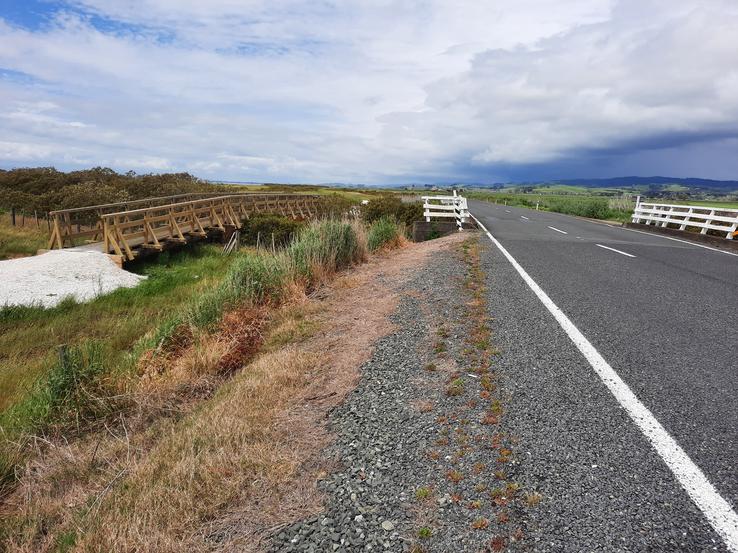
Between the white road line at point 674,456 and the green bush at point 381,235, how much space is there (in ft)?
28.0

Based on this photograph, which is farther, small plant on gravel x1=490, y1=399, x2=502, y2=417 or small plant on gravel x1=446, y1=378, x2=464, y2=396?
small plant on gravel x1=446, y1=378, x2=464, y2=396

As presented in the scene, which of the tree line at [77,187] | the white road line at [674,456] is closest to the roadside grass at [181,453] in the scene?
the white road line at [674,456]

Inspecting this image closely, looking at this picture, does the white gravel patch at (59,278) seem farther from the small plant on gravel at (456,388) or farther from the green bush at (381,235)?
the small plant on gravel at (456,388)

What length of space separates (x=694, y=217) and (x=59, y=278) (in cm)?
2105

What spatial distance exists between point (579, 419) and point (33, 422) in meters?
5.23

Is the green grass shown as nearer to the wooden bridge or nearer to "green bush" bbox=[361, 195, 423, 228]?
the wooden bridge

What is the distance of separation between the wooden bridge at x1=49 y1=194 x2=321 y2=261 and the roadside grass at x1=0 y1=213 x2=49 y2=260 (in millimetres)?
981

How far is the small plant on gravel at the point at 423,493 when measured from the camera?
264cm

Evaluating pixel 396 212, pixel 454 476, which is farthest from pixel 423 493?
pixel 396 212

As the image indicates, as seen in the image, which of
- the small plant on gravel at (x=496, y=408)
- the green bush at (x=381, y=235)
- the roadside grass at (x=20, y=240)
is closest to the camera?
the small plant on gravel at (x=496, y=408)

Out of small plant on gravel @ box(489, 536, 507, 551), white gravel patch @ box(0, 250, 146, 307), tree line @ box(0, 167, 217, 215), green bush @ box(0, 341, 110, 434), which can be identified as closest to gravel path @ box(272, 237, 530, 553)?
small plant on gravel @ box(489, 536, 507, 551)

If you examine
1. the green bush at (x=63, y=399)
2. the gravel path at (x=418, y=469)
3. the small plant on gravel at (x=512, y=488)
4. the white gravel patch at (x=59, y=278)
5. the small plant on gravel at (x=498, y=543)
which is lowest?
the white gravel patch at (x=59, y=278)

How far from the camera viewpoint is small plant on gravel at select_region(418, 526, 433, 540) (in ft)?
7.72

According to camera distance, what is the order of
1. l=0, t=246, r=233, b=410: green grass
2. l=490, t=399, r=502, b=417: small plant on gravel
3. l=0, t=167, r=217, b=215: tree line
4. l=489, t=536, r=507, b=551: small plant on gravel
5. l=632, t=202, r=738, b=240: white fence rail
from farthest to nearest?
1. l=0, t=167, r=217, b=215: tree line
2. l=632, t=202, r=738, b=240: white fence rail
3. l=0, t=246, r=233, b=410: green grass
4. l=490, t=399, r=502, b=417: small plant on gravel
5. l=489, t=536, r=507, b=551: small plant on gravel
